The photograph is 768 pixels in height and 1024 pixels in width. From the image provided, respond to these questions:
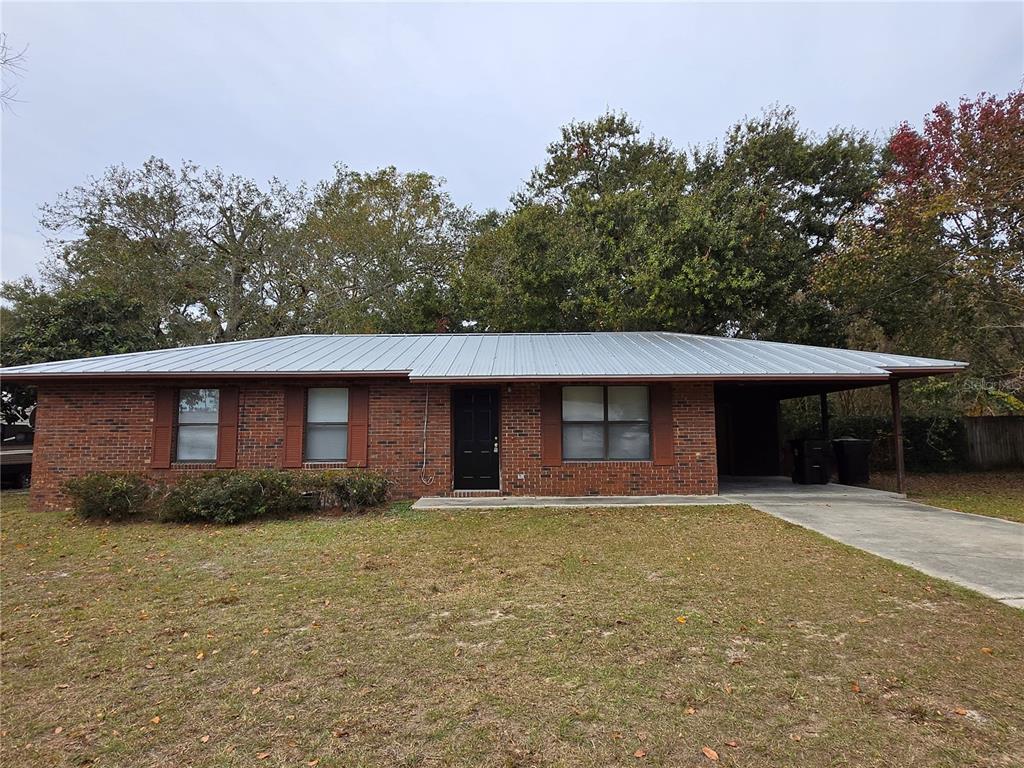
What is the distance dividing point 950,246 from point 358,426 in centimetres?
1540

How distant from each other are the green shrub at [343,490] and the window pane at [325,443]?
3.16 ft

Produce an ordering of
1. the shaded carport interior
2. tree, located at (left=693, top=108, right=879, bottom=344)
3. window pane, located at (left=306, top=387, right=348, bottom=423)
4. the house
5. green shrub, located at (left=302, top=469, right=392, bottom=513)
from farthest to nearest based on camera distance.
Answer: tree, located at (left=693, top=108, right=879, bottom=344) < the shaded carport interior < window pane, located at (left=306, top=387, right=348, bottom=423) < the house < green shrub, located at (left=302, top=469, right=392, bottom=513)

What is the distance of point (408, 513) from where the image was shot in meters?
9.02

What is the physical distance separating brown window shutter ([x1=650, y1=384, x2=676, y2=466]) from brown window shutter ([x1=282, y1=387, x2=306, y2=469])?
6759 millimetres

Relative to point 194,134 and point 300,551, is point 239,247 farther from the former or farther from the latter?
point 300,551

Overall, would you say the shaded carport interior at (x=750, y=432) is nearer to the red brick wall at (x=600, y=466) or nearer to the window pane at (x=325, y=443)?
the red brick wall at (x=600, y=466)

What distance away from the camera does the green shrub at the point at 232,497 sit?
8.58m

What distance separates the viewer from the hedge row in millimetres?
8625

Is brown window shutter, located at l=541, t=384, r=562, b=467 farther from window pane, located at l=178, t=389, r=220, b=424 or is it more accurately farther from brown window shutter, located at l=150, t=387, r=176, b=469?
brown window shutter, located at l=150, t=387, r=176, b=469

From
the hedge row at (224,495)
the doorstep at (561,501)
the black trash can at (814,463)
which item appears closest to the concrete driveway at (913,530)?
the black trash can at (814,463)

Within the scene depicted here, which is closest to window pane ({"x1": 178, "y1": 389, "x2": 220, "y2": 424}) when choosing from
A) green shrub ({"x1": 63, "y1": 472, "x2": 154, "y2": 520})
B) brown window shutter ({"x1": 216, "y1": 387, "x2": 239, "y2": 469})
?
brown window shutter ({"x1": 216, "y1": 387, "x2": 239, "y2": 469})

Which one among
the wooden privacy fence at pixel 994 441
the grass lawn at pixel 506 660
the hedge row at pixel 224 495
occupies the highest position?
the wooden privacy fence at pixel 994 441

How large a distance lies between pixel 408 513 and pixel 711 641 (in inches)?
237

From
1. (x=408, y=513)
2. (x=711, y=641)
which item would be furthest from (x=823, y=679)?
(x=408, y=513)
